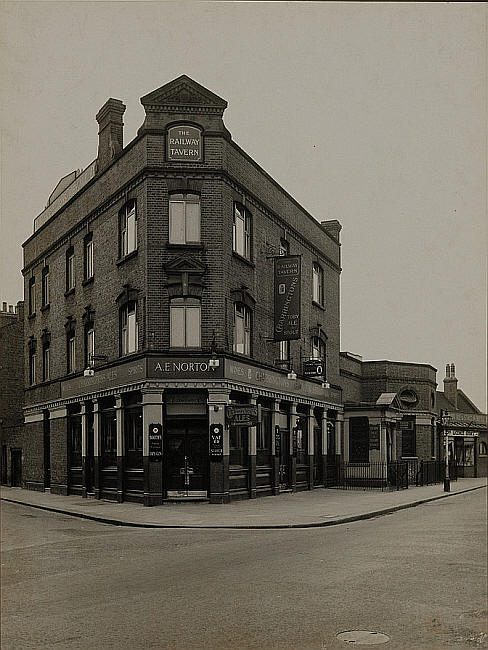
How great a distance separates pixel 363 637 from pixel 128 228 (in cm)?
1907

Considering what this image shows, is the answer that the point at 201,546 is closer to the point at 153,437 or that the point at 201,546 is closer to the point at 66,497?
the point at 153,437

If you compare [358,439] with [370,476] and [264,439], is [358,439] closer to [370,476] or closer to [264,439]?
[370,476]

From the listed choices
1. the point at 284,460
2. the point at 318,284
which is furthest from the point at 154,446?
the point at 318,284

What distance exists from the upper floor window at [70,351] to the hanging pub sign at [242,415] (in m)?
5.35

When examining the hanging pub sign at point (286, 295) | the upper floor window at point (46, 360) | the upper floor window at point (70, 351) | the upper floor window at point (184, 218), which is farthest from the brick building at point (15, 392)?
the hanging pub sign at point (286, 295)

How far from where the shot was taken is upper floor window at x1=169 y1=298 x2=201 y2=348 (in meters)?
24.3

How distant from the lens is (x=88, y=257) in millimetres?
25688

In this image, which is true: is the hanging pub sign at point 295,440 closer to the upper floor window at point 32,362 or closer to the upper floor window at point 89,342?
the upper floor window at point 89,342

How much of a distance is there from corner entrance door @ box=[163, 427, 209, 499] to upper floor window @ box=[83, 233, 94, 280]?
549 cm

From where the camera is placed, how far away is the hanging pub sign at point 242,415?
23531mm

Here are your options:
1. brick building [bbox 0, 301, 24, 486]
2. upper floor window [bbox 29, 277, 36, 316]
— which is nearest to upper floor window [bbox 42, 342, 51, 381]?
brick building [bbox 0, 301, 24, 486]

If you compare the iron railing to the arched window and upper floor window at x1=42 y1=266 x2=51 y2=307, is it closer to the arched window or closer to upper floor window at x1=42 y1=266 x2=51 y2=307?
the arched window

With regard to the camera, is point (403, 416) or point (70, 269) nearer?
point (70, 269)

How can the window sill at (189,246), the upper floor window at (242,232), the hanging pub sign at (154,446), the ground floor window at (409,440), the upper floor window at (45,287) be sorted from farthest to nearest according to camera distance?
1. the ground floor window at (409,440)
2. the upper floor window at (242,232)
3. the window sill at (189,246)
4. the hanging pub sign at (154,446)
5. the upper floor window at (45,287)
